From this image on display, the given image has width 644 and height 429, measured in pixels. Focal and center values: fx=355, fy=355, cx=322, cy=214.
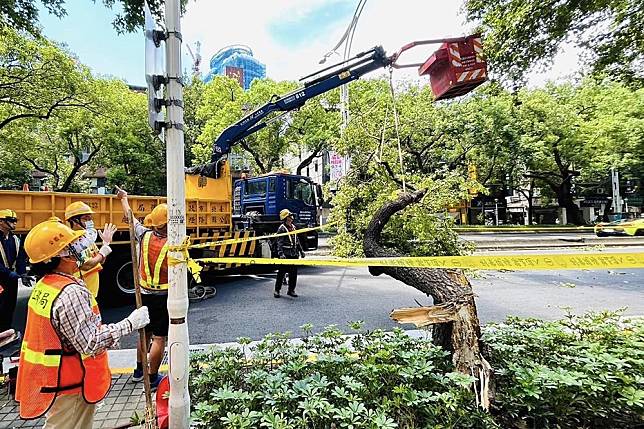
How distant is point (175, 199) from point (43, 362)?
1.04 meters

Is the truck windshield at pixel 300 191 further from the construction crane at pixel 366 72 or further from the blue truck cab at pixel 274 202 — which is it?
the construction crane at pixel 366 72

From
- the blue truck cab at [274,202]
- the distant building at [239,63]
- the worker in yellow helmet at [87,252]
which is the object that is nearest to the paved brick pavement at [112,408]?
the worker in yellow helmet at [87,252]

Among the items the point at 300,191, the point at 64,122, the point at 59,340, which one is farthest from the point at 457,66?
the point at 64,122

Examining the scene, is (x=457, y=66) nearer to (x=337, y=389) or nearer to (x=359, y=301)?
(x=337, y=389)

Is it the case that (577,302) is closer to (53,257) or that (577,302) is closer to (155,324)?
(155,324)

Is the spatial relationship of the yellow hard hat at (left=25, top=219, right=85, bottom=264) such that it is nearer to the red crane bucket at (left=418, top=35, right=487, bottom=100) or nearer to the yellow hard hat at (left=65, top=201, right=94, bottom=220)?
the yellow hard hat at (left=65, top=201, right=94, bottom=220)

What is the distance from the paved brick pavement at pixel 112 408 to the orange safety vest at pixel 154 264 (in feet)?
2.97

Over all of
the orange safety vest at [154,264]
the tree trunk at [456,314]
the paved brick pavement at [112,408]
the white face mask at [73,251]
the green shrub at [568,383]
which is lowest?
the paved brick pavement at [112,408]

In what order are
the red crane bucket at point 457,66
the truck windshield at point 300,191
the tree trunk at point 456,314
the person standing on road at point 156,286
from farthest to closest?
the truck windshield at point 300,191 → the red crane bucket at point 457,66 → the person standing on road at point 156,286 → the tree trunk at point 456,314

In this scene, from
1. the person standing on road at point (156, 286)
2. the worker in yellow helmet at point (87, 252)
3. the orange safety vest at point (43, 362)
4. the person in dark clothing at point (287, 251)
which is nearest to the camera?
the orange safety vest at point (43, 362)

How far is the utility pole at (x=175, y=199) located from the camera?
2148 millimetres

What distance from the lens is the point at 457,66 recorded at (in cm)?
422

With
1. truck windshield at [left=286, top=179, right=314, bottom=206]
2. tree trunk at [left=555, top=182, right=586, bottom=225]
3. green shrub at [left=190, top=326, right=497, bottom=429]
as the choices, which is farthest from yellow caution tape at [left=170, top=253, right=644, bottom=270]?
tree trunk at [left=555, top=182, right=586, bottom=225]

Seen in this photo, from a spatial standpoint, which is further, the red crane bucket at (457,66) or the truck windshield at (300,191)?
the truck windshield at (300,191)
